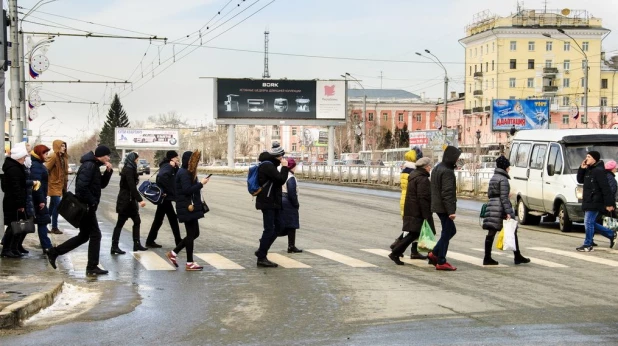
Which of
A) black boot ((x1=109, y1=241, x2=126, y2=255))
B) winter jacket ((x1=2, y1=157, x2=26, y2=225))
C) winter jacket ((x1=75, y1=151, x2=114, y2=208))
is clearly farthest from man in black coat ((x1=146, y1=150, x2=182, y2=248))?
winter jacket ((x1=75, y1=151, x2=114, y2=208))

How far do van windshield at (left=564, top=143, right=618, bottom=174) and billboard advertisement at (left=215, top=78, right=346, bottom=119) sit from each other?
59563mm

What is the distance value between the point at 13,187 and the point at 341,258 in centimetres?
516

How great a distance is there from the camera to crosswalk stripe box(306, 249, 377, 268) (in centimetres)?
1406

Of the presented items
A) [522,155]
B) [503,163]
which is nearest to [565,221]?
[522,155]

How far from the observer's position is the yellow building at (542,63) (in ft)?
350

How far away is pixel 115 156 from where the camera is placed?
14212 centimetres

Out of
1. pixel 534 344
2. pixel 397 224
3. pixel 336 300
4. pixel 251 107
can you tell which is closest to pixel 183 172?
pixel 336 300

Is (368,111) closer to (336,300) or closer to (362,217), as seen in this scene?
(362,217)

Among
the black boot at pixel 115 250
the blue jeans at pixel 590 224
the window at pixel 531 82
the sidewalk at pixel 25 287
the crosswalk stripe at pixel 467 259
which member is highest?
the window at pixel 531 82

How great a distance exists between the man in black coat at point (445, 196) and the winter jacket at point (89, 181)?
4734mm

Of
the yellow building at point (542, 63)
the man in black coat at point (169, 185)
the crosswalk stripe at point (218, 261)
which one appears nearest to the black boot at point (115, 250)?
the man in black coat at point (169, 185)

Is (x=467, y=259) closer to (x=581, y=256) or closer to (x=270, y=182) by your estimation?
(x=581, y=256)

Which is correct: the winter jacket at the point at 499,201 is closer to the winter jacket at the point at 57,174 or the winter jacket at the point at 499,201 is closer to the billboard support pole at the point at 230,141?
the winter jacket at the point at 57,174

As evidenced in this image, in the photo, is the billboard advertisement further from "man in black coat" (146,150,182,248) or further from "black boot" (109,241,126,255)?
"black boot" (109,241,126,255)
